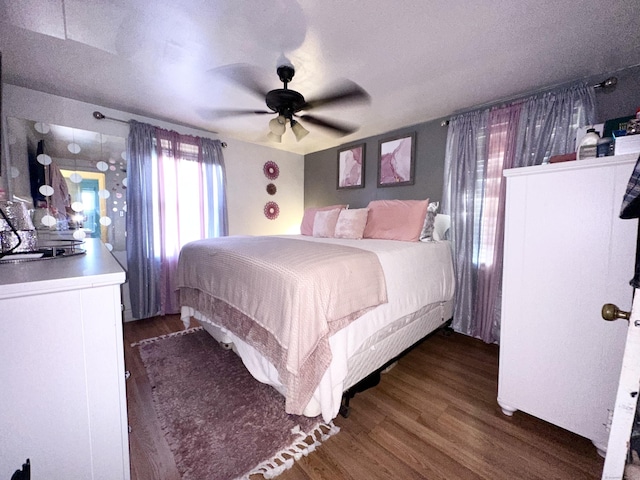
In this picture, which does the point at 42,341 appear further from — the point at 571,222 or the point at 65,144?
the point at 65,144

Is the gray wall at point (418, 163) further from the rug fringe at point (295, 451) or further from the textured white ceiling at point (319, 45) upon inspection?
the rug fringe at point (295, 451)

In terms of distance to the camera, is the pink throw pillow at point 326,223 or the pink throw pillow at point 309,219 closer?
the pink throw pillow at point 326,223

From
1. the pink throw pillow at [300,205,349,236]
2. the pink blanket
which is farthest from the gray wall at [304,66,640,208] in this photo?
the pink blanket

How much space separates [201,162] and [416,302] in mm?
3087

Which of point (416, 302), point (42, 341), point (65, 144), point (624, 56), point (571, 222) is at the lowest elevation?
point (416, 302)

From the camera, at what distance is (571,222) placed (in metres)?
1.21

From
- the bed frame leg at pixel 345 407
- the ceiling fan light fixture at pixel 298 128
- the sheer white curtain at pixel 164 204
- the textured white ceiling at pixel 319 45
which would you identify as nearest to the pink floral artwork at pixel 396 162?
the textured white ceiling at pixel 319 45

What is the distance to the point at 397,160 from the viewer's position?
319 centimetres

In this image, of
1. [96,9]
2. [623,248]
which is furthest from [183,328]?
[623,248]

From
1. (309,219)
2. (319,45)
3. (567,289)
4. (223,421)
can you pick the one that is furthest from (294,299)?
(309,219)

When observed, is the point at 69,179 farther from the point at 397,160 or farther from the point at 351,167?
the point at 397,160

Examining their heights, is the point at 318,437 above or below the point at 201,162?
below

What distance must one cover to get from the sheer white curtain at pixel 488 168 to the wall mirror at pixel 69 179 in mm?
3721

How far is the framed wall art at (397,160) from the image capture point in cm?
307
